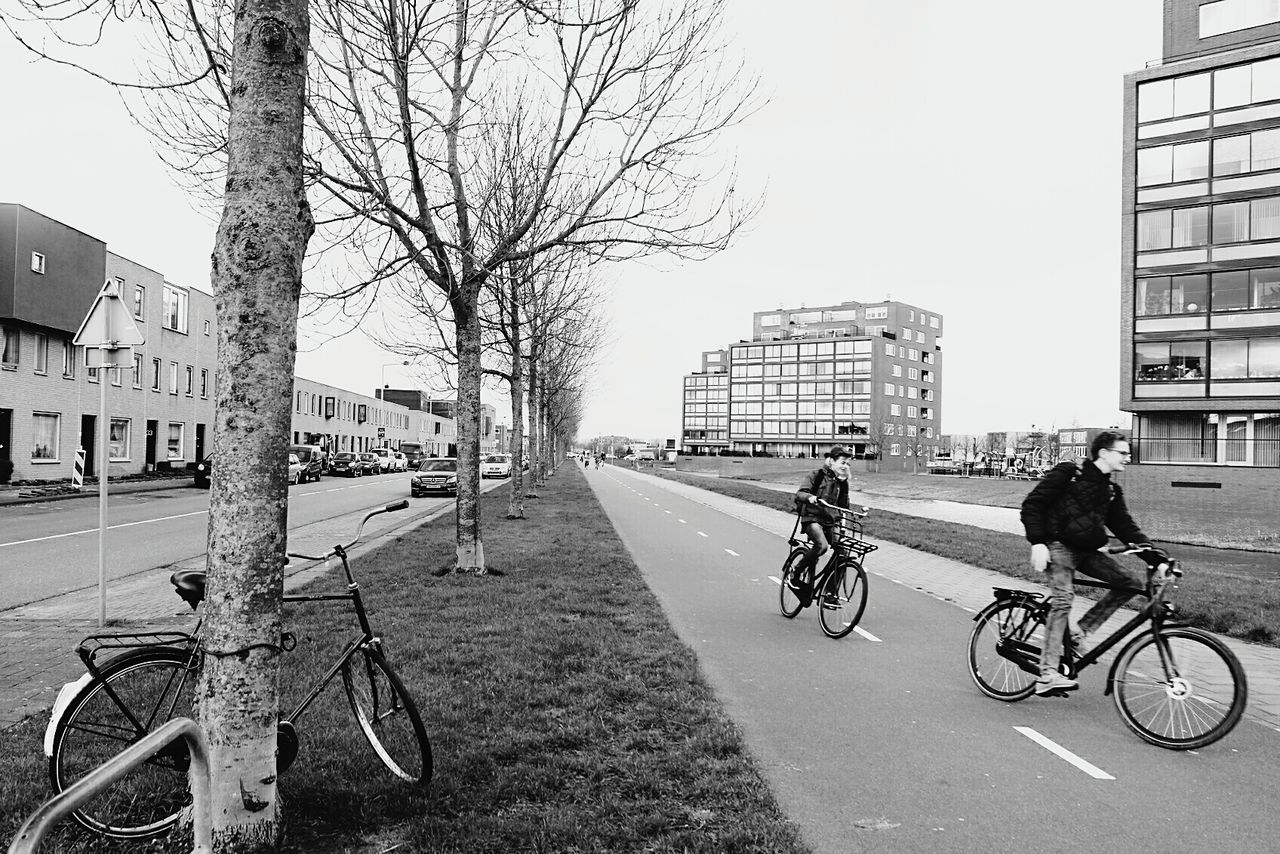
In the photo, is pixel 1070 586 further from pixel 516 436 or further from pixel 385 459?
pixel 385 459

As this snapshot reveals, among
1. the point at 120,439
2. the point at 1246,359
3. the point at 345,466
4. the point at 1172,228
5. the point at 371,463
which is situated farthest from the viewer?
the point at 371,463

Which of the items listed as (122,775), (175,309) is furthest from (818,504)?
(175,309)

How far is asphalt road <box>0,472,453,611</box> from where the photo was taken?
37.6 ft

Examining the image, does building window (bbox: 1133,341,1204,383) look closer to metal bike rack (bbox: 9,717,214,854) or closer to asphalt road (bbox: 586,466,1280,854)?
asphalt road (bbox: 586,466,1280,854)

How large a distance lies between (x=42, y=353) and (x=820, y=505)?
110 feet

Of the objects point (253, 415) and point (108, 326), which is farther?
point (108, 326)

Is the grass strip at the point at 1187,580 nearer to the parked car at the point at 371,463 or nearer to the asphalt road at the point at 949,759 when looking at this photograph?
the asphalt road at the point at 949,759

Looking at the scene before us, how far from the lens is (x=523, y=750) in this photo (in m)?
4.80

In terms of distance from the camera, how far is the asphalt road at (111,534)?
11.5 m

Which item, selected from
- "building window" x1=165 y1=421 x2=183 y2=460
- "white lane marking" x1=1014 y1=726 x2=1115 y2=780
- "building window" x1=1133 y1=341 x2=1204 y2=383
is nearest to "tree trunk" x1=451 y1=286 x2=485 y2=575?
"white lane marking" x1=1014 y1=726 x2=1115 y2=780

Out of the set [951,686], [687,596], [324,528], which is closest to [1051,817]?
[951,686]

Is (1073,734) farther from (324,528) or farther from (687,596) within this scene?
(324,528)

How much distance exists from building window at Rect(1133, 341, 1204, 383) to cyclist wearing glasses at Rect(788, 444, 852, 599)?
33986 millimetres

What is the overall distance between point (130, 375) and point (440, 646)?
3799cm
